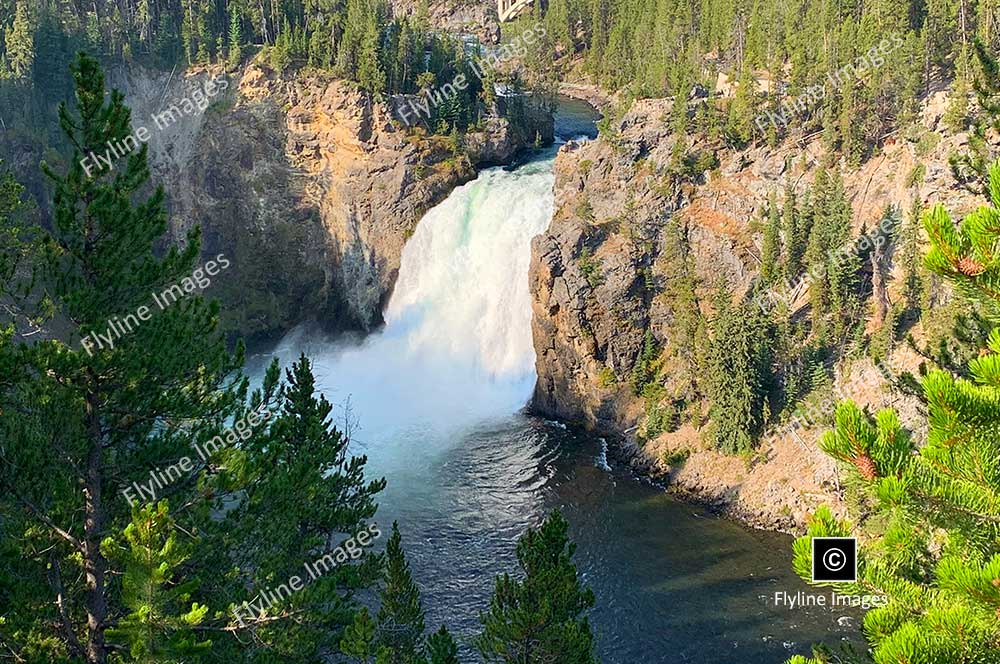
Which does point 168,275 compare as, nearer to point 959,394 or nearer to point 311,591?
point 311,591

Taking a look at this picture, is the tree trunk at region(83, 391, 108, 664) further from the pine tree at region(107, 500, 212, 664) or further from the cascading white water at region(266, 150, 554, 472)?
the cascading white water at region(266, 150, 554, 472)

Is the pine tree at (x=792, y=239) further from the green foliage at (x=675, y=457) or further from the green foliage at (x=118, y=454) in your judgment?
the green foliage at (x=118, y=454)

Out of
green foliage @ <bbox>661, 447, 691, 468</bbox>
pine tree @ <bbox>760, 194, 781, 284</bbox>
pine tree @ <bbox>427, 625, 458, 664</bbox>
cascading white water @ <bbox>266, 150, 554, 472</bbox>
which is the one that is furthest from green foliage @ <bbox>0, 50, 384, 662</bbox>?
pine tree @ <bbox>760, 194, 781, 284</bbox>

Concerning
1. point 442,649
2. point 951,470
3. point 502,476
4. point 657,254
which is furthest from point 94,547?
point 657,254

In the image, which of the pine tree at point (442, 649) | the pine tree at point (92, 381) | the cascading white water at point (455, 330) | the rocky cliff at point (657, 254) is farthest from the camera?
the cascading white water at point (455, 330)

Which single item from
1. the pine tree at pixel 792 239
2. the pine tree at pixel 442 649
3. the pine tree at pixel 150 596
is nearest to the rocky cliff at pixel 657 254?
the pine tree at pixel 792 239

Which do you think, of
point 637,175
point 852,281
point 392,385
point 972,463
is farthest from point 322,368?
point 972,463
